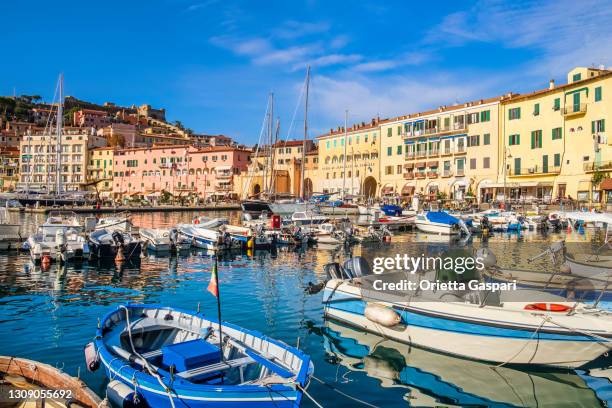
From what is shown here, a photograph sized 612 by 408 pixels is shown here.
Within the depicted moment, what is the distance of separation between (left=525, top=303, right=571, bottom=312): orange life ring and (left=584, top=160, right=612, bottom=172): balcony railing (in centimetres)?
4332

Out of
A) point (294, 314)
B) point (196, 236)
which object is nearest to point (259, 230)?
point (196, 236)

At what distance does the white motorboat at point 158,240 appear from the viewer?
98.7 feet

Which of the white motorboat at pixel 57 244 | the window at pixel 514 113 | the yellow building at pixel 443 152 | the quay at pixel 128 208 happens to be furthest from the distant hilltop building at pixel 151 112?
the white motorboat at pixel 57 244

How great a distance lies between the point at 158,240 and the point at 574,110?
A: 43.1 metres

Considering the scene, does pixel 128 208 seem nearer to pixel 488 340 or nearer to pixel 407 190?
pixel 407 190

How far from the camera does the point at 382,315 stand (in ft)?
38.6

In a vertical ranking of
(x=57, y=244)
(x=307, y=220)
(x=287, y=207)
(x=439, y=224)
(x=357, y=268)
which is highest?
(x=287, y=207)

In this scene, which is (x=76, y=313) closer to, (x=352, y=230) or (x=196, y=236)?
(x=196, y=236)

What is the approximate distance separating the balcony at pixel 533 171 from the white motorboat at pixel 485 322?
47.7 m

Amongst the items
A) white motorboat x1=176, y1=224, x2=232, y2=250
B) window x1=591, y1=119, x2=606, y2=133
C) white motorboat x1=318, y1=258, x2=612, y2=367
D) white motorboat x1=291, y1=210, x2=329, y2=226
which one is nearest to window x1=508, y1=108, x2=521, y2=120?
window x1=591, y1=119, x2=606, y2=133

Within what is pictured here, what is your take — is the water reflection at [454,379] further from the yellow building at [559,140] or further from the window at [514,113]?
the window at [514,113]

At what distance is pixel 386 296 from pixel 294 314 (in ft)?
13.3

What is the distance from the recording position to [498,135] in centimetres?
5984

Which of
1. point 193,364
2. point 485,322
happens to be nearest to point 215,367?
point 193,364
